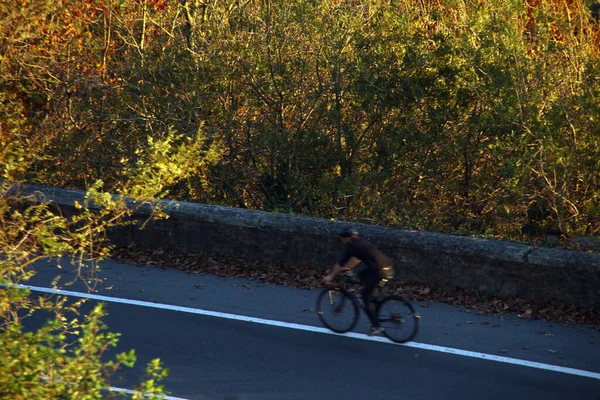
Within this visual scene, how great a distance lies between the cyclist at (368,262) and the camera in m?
8.79

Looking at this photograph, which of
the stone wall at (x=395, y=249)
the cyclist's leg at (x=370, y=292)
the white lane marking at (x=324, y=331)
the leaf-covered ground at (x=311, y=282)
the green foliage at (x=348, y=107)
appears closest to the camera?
the white lane marking at (x=324, y=331)

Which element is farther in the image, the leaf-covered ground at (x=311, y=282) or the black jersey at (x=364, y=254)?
the leaf-covered ground at (x=311, y=282)

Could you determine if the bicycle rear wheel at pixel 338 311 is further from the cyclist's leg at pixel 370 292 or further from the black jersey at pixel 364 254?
the black jersey at pixel 364 254

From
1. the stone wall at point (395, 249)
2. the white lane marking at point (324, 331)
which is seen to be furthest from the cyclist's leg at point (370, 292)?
the stone wall at point (395, 249)

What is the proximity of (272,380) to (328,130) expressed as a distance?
7414 mm

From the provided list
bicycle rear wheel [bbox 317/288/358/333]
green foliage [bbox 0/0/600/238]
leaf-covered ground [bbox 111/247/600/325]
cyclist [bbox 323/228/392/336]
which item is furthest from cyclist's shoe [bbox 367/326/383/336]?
green foliage [bbox 0/0/600/238]

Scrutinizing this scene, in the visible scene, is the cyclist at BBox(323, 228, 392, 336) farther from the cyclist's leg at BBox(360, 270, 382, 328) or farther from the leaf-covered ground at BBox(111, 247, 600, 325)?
the leaf-covered ground at BBox(111, 247, 600, 325)

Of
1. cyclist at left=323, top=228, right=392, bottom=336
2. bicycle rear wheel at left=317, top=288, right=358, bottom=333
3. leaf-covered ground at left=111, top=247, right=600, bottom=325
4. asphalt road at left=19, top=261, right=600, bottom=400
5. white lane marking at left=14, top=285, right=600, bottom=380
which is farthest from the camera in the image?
leaf-covered ground at left=111, top=247, right=600, bottom=325

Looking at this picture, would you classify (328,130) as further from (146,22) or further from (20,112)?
(20,112)

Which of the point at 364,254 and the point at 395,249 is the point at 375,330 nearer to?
the point at 364,254

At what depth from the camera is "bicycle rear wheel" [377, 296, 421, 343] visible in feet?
28.4

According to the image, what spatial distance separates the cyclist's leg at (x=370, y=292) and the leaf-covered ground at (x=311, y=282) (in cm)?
140

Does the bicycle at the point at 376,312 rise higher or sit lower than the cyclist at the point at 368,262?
→ lower

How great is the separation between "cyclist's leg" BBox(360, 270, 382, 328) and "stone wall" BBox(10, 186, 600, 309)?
1.80 meters
